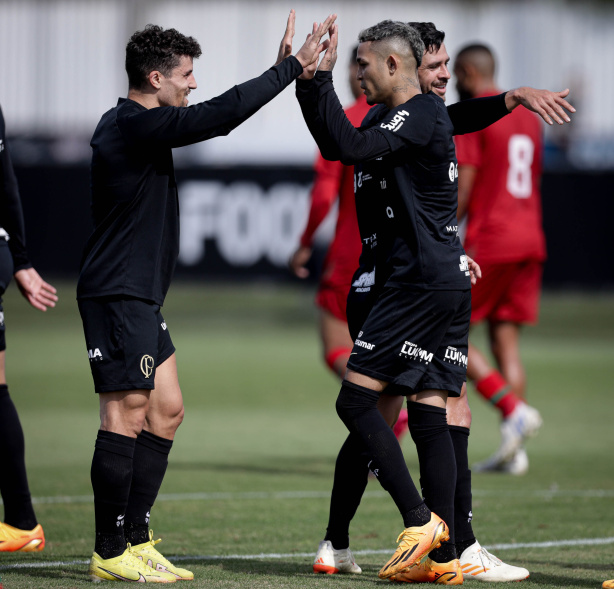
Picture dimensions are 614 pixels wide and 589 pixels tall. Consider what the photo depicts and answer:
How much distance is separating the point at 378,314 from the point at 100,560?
4.82 ft

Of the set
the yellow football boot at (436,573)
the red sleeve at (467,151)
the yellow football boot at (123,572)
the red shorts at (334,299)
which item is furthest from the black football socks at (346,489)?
the red sleeve at (467,151)

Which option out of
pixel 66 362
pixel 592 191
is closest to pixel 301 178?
pixel 592 191

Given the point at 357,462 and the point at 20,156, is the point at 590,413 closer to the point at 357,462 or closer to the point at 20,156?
the point at 357,462

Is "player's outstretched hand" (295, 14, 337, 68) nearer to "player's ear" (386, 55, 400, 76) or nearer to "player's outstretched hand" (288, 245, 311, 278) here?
"player's ear" (386, 55, 400, 76)

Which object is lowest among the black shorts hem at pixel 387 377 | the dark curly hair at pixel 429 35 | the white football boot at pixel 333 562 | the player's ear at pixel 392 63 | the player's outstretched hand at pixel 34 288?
the white football boot at pixel 333 562

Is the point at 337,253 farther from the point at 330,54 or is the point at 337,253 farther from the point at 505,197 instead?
the point at 330,54

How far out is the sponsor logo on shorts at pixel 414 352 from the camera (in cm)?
468

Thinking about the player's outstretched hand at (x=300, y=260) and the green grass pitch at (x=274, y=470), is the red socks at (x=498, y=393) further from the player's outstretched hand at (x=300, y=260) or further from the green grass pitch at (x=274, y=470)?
the player's outstretched hand at (x=300, y=260)

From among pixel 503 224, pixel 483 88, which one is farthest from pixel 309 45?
pixel 503 224

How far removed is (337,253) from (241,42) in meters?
21.7

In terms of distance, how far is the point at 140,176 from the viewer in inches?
184

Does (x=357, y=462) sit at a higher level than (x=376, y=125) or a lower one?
lower

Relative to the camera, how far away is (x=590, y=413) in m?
10.7

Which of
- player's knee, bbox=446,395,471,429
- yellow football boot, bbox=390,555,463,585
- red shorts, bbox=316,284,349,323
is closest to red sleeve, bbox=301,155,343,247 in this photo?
red shorts, bbox=316,284,349,323
